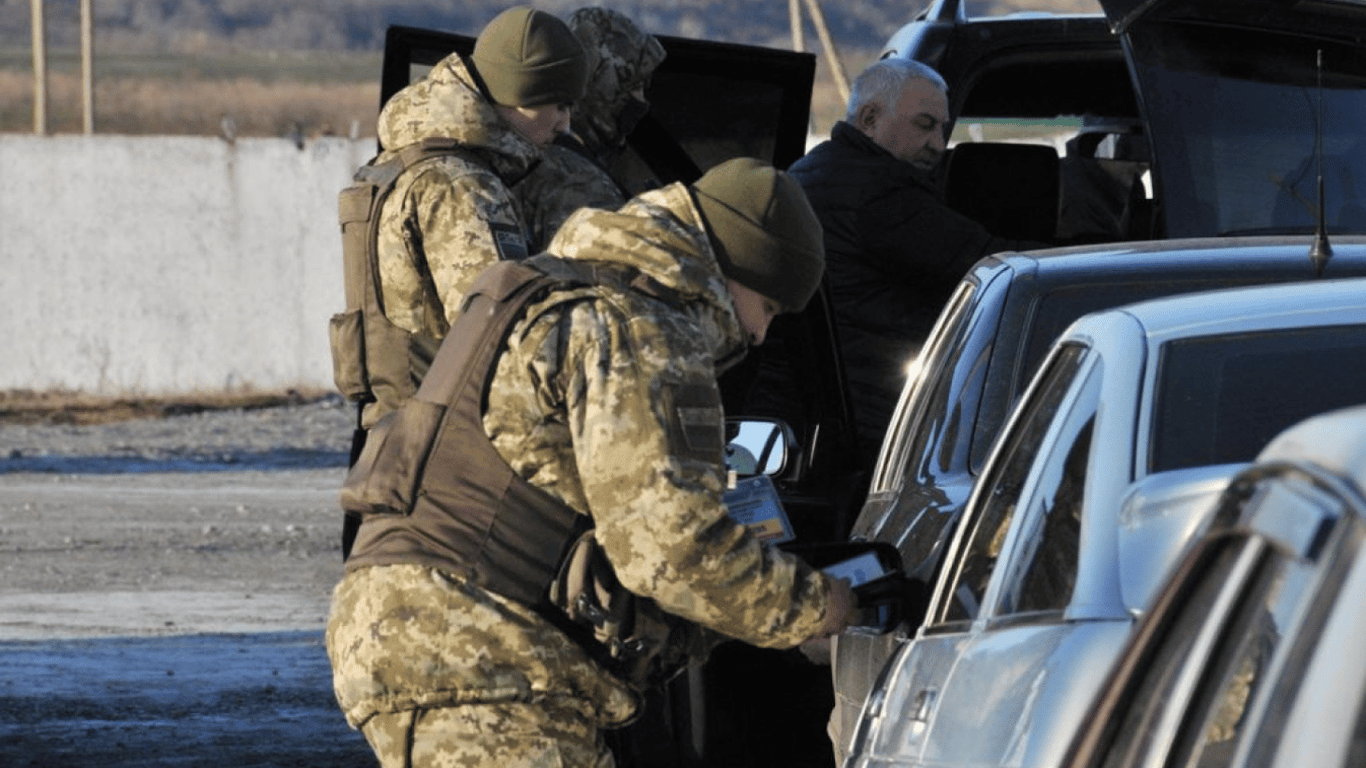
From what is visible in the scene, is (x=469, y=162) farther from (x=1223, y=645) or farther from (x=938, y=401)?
(x=1223, y=645)

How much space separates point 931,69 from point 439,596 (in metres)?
4.09

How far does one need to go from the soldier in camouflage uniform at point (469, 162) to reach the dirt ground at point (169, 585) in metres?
1.93

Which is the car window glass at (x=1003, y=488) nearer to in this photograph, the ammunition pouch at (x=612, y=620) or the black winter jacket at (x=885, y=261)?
the ammunition pouch at (x=612, y=620)

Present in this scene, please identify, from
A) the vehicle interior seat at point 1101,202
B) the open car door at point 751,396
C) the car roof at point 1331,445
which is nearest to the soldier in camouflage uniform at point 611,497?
the open car door at point 751,396

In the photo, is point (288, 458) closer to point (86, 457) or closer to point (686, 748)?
point (86, 457)

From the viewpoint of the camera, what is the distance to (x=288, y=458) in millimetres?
18688

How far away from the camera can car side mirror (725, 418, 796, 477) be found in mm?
4820

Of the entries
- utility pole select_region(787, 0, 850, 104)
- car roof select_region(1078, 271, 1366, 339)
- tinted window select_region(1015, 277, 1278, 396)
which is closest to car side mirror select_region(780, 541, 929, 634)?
car roof select_region(1078, 271, 1366, 339)

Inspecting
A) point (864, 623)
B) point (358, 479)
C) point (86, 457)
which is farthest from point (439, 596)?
point (86, 457)

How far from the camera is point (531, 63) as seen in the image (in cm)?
625

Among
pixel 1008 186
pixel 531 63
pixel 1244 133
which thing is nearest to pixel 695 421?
pixel 531 63

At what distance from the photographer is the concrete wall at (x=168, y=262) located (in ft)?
72.1

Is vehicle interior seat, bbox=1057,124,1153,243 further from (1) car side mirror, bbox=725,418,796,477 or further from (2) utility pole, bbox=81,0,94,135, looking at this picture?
(2) utility pole, bbox=81,0,94,135

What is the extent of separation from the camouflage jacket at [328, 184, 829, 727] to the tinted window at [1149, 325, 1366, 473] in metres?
0.62
